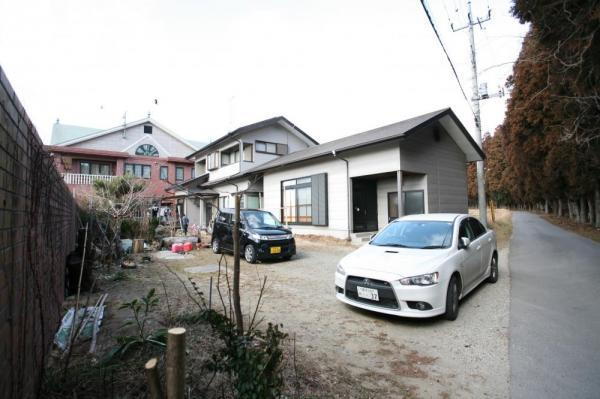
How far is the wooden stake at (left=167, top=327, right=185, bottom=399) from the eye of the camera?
124 cm

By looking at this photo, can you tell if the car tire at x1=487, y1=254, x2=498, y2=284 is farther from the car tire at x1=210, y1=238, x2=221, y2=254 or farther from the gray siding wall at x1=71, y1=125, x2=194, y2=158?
the gray siding wall at x1=71, y1=125, x2=194, y2=158

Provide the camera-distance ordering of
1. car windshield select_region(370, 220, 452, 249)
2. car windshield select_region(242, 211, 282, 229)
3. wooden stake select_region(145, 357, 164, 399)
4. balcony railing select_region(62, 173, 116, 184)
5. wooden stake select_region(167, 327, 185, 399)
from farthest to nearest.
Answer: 1. balcony railing select_region(62, 173, 116, 184)
2. car windshield select_region(242, 211, 282, 229)
3. car windshield select_region(370, 220, 452, 249)
4. wooden stake select_region(167, 327, 185, 399)
5. wooden stake select_region(145, 357, 164, 399)

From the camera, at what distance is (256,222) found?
993 centimetres

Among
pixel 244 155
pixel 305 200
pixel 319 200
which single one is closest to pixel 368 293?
pixel 319 200

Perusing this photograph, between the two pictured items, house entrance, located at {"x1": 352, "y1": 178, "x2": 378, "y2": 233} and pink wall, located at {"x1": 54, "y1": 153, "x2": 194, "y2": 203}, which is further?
pink wall, located at {"x1": 54, "y1": 153, "x2": 194, "y2": 203}

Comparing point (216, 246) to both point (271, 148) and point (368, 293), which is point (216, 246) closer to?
point (368, 293)

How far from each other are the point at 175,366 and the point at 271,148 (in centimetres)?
1972

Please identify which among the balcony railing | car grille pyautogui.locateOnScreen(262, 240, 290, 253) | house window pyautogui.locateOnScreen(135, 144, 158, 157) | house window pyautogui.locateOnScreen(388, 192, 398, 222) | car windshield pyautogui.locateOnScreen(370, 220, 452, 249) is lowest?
car grille pyautogui.locateOnScreen(262, 240, 290, 253)

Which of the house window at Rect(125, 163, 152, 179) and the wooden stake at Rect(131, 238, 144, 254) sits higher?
the house window at Rect(125, 163, 152, 179)

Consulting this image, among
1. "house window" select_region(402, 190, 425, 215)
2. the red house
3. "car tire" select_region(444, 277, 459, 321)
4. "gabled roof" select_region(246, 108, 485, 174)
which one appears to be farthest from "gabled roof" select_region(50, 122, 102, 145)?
A: "car tire" select_region(444, 277, 459, 321)

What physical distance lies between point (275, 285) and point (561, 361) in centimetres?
471

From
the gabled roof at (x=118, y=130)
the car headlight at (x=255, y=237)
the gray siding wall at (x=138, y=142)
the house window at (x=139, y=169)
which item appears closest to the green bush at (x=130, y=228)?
the car headlight at (x=255, y=237)

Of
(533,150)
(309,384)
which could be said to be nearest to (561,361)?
(309,384)

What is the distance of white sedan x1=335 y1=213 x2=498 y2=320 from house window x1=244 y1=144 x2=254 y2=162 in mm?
Result: 14879
